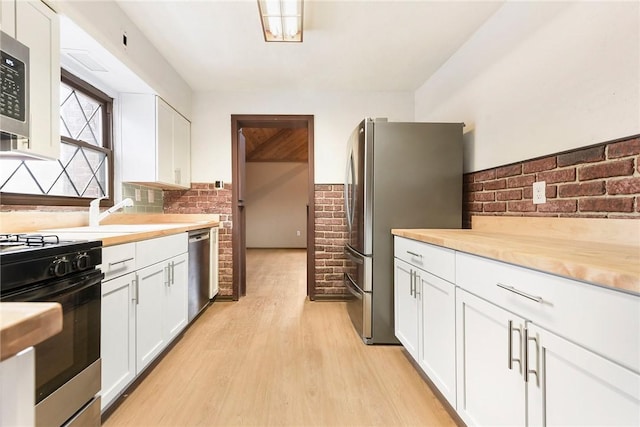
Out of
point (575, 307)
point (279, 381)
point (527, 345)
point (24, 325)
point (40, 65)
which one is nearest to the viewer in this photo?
point (24, 325)

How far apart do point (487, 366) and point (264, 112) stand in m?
2.96

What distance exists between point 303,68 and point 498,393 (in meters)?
2.69

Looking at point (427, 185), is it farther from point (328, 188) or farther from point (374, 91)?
point (374, 91)

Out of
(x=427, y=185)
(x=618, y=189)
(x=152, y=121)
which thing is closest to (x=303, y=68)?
(x=152, y=121)

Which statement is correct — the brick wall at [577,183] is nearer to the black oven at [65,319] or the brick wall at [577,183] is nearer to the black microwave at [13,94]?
the black oven at [65,319]

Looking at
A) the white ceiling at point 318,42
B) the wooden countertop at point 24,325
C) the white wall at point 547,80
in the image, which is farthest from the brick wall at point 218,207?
the wooden countertop at point 24,325

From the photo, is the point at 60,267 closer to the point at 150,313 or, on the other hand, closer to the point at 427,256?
the point at 150,313

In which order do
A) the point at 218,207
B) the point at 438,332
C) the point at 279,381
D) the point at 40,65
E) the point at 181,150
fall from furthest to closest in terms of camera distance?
the point at 218,207 < the point at 181,150 < the point at 279,381 < the point at 438,332 < the point at 40,65

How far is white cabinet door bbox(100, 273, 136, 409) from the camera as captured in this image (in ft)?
4.30

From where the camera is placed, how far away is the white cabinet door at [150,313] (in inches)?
62.7

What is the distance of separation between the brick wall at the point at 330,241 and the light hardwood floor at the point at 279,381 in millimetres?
555

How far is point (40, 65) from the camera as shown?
1.32 m

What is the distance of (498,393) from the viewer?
3.31 feet

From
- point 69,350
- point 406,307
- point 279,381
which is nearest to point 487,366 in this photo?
point 406,307
